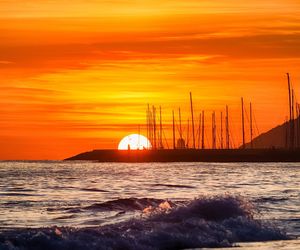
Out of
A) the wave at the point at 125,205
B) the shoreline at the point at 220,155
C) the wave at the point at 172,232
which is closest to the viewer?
the wave at the point at 172,232

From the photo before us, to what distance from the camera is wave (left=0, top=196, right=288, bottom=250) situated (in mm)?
24484

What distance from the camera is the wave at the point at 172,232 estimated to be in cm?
2448

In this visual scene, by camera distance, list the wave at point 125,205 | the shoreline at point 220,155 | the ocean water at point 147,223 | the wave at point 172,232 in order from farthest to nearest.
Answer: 1. the shoreline at point 220,155
2. the wave at point 125,205
3. the ocean water at point 147,223
4. the wave at point 172,232

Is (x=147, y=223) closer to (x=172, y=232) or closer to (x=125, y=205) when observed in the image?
(x=172, y=232)

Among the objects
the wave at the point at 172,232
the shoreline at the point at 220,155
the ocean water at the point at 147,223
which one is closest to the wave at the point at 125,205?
the ocean water at the point at 147,223

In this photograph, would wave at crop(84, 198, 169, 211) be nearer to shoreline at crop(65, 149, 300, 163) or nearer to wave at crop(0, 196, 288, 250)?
wave at crop(0, 196, 288, 250)

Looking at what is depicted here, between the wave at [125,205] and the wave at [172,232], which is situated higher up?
the wave at [125,205]

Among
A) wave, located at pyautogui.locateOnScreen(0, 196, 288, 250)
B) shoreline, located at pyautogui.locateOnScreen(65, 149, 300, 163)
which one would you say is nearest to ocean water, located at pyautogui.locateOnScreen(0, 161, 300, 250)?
wave, located at pyautogui.locateOnScreen(0, 196, 288, 250)

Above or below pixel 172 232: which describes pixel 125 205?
above

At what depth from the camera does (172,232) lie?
90.7 ft

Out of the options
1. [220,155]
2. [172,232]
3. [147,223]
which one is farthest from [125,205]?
[220,155]

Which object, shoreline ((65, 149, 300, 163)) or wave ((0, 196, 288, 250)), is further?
shoreline ((65, 149, 300, 163))

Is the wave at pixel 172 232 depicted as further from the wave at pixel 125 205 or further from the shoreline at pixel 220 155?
the shoreline at pixel 220 155

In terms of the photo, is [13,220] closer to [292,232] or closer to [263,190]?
[292,232]
